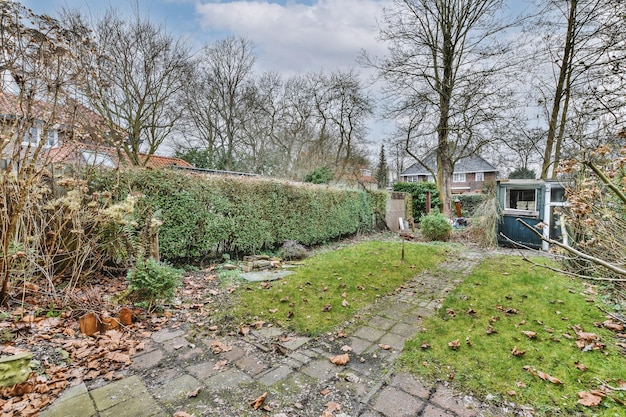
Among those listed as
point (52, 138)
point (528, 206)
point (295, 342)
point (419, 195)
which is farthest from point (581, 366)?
point (419, 195)

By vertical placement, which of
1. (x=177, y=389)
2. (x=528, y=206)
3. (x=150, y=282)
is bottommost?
(x=177, y=389)

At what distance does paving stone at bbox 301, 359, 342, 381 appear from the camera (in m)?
2.49

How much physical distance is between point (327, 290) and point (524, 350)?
2567 millimetres

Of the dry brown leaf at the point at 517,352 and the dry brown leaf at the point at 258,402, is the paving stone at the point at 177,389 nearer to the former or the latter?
the dry brown leaf at the point at 258,402

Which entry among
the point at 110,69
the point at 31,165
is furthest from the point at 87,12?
the point at 31,165

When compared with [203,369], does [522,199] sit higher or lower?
higher

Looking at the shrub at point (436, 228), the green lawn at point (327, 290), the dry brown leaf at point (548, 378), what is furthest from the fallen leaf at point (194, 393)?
the shrub at point (436, 228)

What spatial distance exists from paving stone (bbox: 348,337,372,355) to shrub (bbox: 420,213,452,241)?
7863mm

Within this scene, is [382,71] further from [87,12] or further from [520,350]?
[520,350]

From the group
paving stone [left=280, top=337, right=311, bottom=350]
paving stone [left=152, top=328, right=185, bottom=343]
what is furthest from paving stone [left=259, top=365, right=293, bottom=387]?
paving stone [left=152, top=328, right=185, bottom=343]

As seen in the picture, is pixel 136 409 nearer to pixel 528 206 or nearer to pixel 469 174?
pixel 528 206

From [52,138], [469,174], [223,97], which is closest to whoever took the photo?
[52,138]

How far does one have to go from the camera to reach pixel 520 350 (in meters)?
2.80

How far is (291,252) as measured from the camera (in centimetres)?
772
